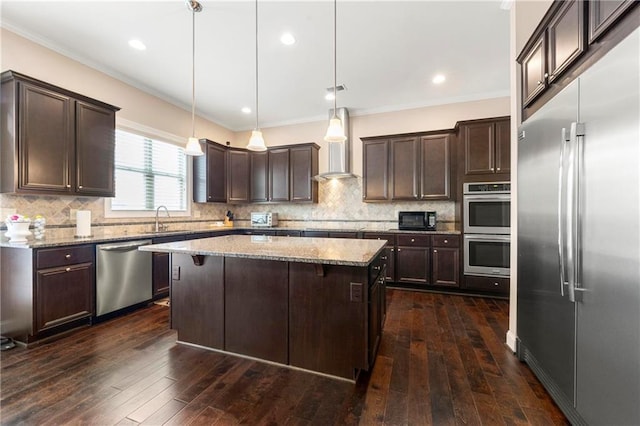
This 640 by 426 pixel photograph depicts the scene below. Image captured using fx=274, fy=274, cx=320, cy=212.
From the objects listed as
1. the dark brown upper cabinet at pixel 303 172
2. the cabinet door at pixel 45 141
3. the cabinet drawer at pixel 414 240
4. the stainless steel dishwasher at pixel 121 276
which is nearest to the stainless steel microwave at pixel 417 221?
the cabinet drawer at pixel 414 240

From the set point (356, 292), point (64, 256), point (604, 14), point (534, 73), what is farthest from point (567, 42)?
point (64, 256)

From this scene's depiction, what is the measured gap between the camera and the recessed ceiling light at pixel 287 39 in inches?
117

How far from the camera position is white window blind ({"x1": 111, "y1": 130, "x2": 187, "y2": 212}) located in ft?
12.5

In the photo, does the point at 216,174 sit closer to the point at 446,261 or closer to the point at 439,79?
the point at 439,79

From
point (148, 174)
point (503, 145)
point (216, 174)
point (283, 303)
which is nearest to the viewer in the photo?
point (283, 303)

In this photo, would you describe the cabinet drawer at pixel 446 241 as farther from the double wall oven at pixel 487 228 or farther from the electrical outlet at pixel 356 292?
the electrical outlet at pixel 356 292

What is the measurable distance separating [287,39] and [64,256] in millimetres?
3190

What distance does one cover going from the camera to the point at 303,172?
207 inches

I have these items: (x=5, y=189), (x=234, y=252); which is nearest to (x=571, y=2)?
(x=234, y=252)

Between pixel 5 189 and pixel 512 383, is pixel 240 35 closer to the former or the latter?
pixel 5 189

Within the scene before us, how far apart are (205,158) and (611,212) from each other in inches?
203

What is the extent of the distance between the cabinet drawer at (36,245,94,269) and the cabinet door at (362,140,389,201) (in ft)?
12.7

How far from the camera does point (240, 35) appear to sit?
2.98 m

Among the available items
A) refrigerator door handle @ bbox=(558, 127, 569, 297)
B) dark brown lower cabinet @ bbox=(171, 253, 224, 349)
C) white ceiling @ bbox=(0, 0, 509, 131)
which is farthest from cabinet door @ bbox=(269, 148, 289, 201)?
refrigerator door handle @ bbox=(558, 127, 569, 297)
